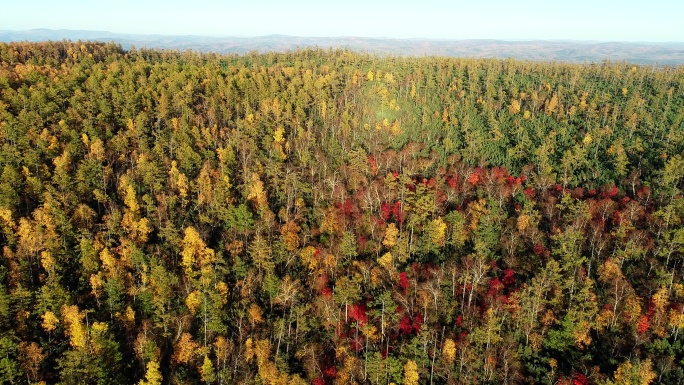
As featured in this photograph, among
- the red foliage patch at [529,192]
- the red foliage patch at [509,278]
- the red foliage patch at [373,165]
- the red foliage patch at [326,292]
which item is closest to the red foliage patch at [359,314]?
the red foliage patch at [326,292]

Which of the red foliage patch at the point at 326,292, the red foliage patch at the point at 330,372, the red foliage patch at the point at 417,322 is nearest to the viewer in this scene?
the red foliage patch at the point at 330,372

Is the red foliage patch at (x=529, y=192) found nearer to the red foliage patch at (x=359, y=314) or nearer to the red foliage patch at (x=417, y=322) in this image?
the red foliage patch at (x=417, y=322)

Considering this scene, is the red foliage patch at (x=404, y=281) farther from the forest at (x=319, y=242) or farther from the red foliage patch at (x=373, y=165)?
the red foliage patch at (x=373, y=165)

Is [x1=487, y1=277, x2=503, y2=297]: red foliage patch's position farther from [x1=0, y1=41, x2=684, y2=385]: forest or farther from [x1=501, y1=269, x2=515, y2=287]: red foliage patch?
[x1=501, y1=269, x2=515, y2=287]: red foliage patch

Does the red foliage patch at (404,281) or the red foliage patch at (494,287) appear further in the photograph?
the red foliage patch at (404,281)

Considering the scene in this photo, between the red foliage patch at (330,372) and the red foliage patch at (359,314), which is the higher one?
the red foliage patch at (359,314)

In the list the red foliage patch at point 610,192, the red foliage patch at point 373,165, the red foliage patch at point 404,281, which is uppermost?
the red foliage patch at point 373,165

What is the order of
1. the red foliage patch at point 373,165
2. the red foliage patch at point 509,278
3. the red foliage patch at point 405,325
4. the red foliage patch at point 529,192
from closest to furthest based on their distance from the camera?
the red foliage patch at point 405,325 < the red foliage patch at point 509,278 < the red foliage patch at point 529,192 < the red foliage patch at point 373,165

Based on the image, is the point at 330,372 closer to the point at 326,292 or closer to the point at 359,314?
the point at 359,314

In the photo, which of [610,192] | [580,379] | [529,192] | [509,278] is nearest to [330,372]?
[580,379]
